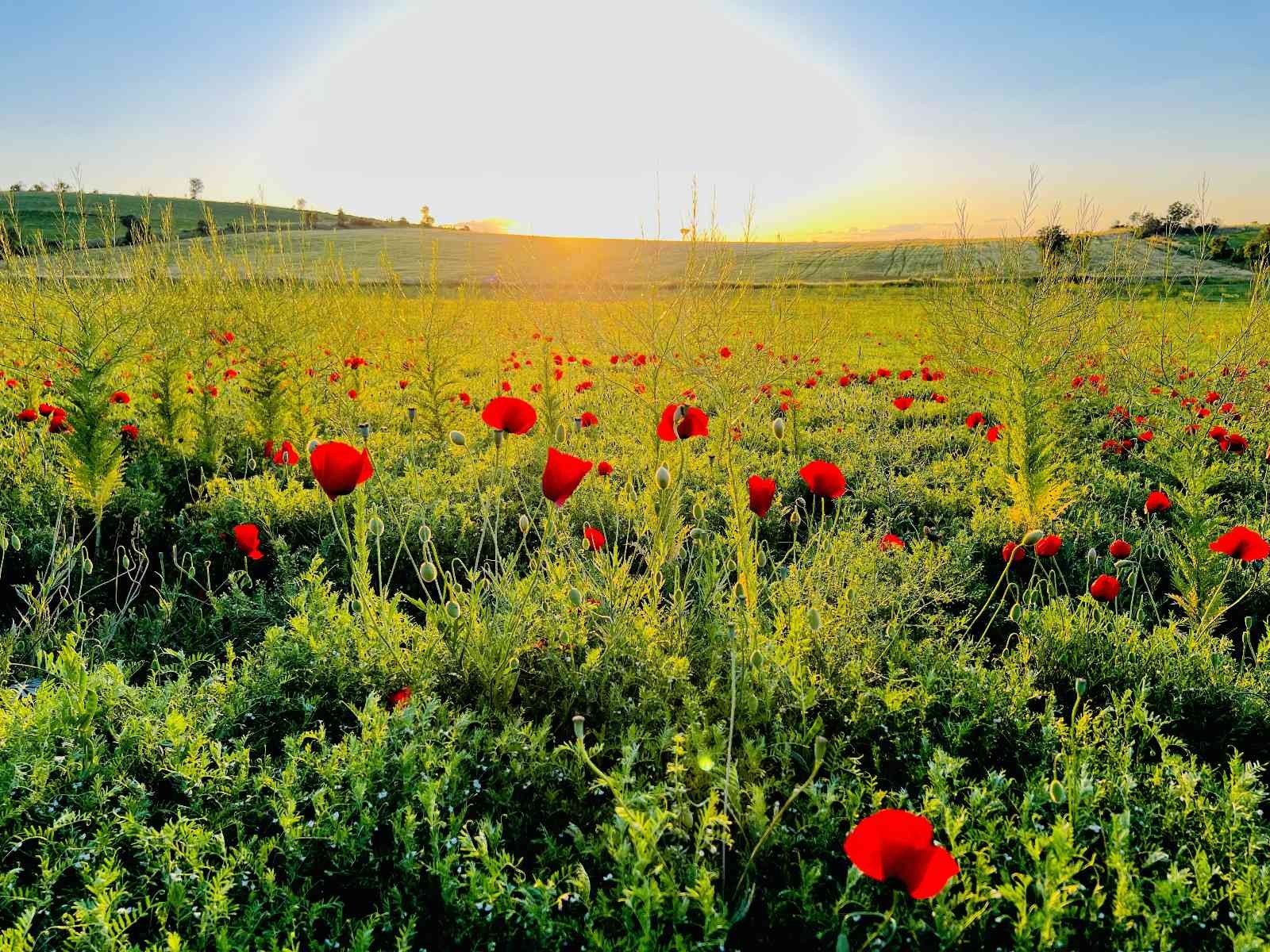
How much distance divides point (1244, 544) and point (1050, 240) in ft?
10.2

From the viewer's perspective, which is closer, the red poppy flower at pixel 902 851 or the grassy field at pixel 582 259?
the red poppy flower at pixel 902 851

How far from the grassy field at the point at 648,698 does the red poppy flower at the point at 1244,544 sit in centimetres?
2

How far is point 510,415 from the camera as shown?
90.4 inches

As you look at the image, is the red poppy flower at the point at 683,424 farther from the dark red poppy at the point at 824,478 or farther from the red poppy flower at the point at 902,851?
the red poppy flower at the point at 902,851

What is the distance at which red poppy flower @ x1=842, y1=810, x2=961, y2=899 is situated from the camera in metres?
1.21

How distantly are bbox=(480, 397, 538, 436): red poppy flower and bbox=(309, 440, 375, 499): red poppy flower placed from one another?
0.39m

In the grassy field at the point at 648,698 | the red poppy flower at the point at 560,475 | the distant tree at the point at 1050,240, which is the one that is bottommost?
the grassy field at the point at 648,698

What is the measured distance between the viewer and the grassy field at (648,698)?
1623mm

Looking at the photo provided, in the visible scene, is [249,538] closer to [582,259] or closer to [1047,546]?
[1047,546]

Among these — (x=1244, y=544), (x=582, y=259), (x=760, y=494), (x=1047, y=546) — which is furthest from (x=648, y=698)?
(x=582, y=259)

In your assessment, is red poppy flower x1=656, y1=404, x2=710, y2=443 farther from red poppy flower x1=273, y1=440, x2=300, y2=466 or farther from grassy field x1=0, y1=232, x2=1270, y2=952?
red poppy flower x1=273, y1=440, x2=300, y2=466

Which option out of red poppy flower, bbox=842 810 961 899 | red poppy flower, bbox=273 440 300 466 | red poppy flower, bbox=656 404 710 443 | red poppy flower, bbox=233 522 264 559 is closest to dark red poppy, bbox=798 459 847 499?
red poppy flower, bbox=656 404 710 443

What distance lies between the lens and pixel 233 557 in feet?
13.3

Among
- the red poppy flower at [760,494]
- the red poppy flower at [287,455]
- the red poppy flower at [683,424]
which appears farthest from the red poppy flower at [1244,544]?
the red poppy flower at [287,455]
